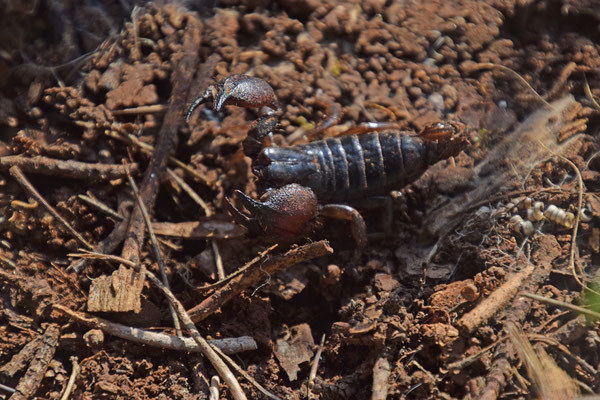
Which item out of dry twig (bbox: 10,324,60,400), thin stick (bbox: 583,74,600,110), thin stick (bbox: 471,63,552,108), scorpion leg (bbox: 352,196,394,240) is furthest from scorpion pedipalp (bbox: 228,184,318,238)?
thin stick (bbox: 583,74,600,110)

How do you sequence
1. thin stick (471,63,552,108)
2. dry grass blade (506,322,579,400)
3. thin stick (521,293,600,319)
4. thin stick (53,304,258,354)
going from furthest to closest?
thin stick (471,63,552,108) < thin stick (53,304,258,354) < thin stick (521,293,600,319) < dry grass blade (506,322,579,400)

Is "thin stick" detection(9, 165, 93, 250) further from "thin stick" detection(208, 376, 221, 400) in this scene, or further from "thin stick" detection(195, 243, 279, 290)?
"thin stick" detection(208, 376, 221, 400)

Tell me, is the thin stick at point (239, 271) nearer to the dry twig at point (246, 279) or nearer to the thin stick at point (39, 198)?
the dry twig at point (246, 279)

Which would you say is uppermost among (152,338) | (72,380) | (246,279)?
(246,279)

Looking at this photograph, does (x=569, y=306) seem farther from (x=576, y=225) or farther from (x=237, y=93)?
(x=237, y=93)

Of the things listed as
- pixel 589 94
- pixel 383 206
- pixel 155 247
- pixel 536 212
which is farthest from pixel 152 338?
pixel 589 94

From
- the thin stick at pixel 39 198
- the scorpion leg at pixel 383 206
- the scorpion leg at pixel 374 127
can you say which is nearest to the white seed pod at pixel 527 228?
the scorpion leg at pixel 383 206
